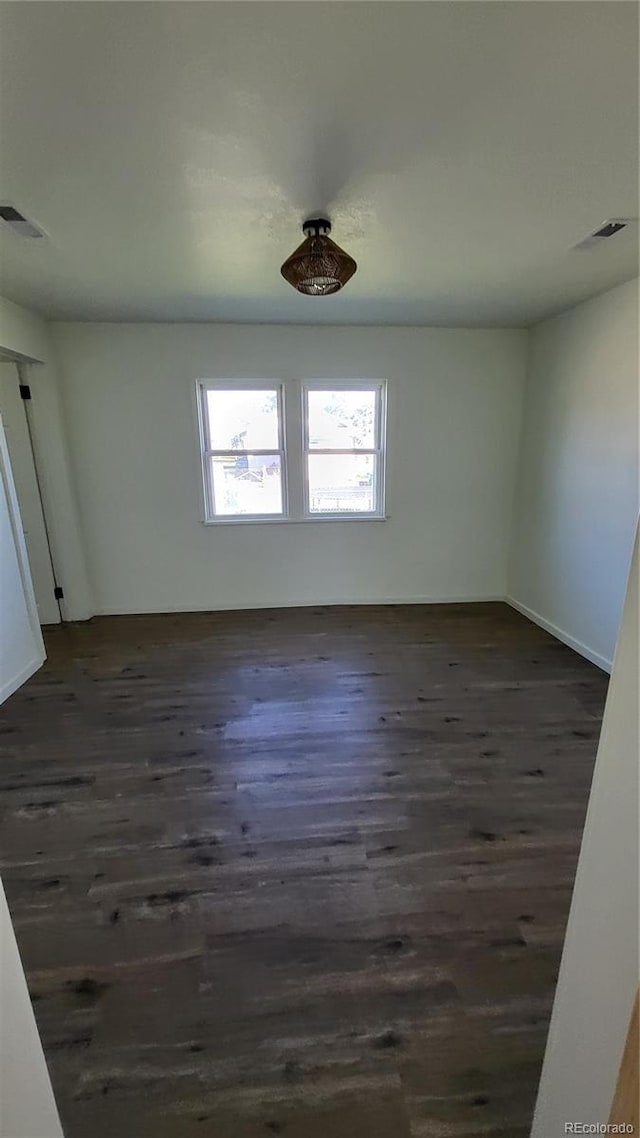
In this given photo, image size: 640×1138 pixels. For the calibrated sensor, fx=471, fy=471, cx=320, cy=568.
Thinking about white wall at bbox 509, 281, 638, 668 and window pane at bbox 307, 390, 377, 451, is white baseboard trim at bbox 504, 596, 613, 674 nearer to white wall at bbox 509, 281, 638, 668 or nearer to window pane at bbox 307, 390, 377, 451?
white wall at bbox 509, 281, 638, 668

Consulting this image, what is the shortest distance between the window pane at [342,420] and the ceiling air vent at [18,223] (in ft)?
8.10

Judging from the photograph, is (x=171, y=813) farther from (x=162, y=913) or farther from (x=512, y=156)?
(x=512, y=156)

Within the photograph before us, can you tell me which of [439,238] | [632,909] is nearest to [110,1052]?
[632,909]

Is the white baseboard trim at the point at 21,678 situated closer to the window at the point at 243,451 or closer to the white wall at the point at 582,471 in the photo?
the window at the point at 243,451

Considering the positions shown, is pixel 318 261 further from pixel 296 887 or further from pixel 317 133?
pixel 296 887

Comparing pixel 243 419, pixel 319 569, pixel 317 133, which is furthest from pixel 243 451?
pixel 317 133

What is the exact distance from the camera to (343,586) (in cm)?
480

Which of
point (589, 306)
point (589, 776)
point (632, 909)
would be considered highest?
point (589, 306)

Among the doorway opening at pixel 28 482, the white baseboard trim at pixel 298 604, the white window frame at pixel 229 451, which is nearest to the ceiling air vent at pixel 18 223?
the doorway opening at pixel 28 482

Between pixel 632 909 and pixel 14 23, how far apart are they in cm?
216

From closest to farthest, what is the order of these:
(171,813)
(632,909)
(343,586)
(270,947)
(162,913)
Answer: (632,909)
(270,947)
(162,913)
(171,813)
(343,586)

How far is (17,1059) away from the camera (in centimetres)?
78

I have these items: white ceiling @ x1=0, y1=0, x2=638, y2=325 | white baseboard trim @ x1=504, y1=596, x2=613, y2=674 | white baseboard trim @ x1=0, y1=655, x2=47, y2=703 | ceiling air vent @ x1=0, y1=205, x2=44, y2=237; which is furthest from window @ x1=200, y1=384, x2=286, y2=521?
white baseboard trim @ x1=504, y1=596, x2=613, y2=674

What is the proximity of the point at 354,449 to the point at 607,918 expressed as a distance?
13.5 ft
